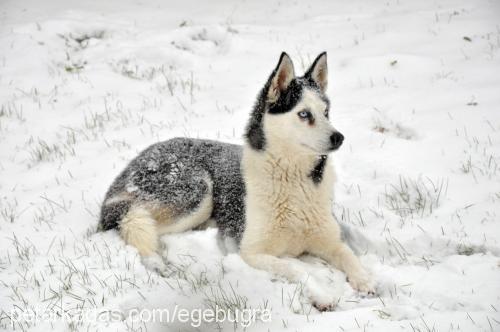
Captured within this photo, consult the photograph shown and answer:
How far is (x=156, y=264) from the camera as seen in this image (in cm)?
386

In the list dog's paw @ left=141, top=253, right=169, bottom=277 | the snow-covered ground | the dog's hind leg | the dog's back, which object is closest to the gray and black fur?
the dog's back

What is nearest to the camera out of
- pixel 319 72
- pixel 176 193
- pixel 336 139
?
pixel 336 139

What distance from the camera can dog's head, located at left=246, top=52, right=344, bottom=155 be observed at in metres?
3.79

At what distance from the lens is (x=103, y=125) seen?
7227mm

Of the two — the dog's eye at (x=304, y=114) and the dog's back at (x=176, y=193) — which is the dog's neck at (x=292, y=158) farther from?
the dog's back at (x=176, y=193)

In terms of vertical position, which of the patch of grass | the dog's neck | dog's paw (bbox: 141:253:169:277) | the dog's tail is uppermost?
the dog's neck

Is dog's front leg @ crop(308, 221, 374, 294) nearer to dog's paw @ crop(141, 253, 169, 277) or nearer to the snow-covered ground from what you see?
the snow-covered ground

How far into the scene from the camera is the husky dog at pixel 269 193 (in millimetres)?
3877

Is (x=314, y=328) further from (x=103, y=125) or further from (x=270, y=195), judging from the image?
(x=103, y=125)

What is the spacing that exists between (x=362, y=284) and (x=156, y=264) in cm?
175

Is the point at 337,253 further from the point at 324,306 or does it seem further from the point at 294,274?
the point at 324,306

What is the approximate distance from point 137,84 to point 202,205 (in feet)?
16.2

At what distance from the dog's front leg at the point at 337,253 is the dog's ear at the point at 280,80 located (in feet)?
4.25

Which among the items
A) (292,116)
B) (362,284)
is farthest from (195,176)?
(362,284)
